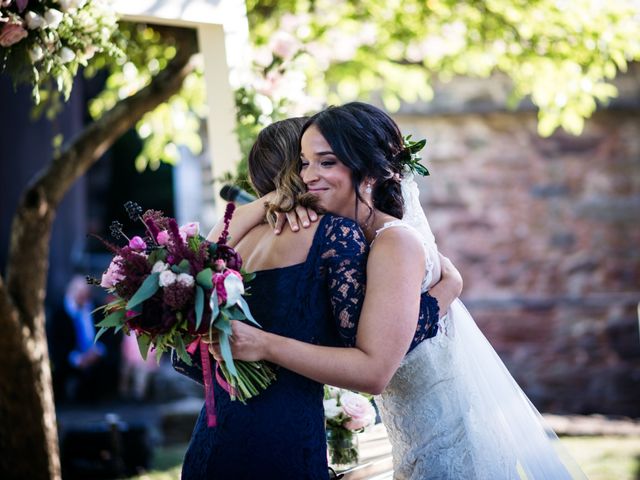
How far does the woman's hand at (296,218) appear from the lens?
8.73 feet

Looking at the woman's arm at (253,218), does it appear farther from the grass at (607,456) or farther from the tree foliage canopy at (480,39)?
the grass at (607,456)

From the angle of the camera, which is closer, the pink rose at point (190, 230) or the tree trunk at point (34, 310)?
the pink rose at point (190, 230)

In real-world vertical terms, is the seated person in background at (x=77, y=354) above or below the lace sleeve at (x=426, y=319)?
below

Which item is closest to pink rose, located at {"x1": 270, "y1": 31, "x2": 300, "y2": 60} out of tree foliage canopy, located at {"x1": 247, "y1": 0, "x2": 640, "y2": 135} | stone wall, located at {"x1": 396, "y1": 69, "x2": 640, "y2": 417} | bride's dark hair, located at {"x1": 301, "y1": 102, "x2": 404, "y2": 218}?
tree foliage canopy, located at {"x1": 247, "y1": 0, "x2": 640, "y2": 135}

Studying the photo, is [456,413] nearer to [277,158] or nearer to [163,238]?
[277,158]

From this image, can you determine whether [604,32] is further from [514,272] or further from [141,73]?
[514,272]

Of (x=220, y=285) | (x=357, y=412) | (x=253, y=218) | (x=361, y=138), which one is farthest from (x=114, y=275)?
(x=357, y=412)

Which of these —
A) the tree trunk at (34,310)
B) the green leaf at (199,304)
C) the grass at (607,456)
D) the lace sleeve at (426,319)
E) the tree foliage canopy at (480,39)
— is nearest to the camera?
the green leaf at (199,304)

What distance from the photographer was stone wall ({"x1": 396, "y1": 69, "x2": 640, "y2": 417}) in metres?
9.64

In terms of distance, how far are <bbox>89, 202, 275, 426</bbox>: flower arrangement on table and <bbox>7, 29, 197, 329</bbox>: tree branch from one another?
9.12 feet

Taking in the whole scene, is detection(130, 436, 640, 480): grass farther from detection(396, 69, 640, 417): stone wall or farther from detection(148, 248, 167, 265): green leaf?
detection(148, 248, 167, 265): green leaf

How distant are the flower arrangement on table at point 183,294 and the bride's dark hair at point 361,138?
0.49 meters

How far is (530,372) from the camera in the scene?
9406 mm

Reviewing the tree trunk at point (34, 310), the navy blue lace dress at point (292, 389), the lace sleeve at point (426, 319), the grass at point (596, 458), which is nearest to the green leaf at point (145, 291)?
the navy blue lace dress at point (292, 389)
